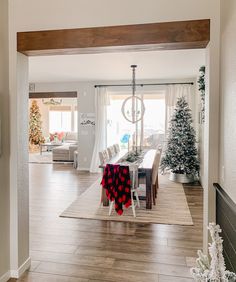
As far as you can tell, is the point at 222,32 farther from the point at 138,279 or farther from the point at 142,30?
the point at 138,279

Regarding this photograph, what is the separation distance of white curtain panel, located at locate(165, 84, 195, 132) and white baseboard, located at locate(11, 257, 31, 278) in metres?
5.82

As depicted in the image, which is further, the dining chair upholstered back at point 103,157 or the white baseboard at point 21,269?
the dining chair upholstered back at point 103,157

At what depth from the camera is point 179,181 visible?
6.78 metres

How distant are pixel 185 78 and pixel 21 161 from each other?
238 inches

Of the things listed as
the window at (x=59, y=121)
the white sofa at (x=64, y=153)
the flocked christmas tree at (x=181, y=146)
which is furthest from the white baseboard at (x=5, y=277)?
the window at (x=59, y=121)

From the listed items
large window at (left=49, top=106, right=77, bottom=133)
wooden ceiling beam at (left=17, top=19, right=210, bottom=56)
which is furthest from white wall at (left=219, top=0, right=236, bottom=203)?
large window at (left=49, top=106, right=77, bottom=133)

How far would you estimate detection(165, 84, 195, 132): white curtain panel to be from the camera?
761 cm

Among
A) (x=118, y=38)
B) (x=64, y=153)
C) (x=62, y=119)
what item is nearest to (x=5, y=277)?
(x=118, y=38)

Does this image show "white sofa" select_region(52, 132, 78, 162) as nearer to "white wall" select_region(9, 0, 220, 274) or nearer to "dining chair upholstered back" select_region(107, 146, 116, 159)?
"dining chair upholstered back" select_region(107, 146, 116, 159)

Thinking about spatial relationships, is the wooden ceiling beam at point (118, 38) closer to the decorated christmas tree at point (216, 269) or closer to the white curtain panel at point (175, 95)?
the decorated christmas tree at point (216, 269)

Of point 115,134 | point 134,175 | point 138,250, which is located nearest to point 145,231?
point 138,250

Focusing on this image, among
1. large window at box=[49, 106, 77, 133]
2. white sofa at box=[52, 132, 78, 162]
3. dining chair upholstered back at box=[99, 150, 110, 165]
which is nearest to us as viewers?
dining chair upholstered back at box=[99, 150, 110, 165]

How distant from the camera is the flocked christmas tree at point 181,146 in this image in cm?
669

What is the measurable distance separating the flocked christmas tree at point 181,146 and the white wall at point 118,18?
434 cm
